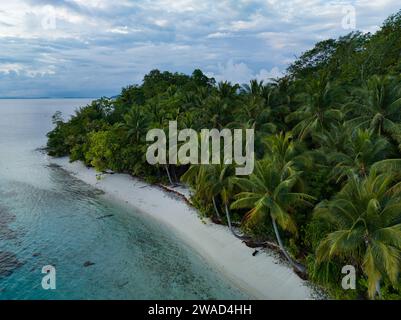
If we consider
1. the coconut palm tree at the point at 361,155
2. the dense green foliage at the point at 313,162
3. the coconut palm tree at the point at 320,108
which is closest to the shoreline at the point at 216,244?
the dense green foliage at the point at 313,162

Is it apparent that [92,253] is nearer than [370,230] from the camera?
No

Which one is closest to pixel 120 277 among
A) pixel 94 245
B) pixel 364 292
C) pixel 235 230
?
pixel 94 245

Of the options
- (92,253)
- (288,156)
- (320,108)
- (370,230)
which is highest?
(320,108)

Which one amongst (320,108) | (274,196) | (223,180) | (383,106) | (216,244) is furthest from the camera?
(320,108)

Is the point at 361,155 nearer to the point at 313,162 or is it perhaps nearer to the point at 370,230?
the point at 313,162

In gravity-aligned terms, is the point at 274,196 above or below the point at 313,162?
below

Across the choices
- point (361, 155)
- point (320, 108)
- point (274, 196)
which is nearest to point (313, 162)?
point (361, 155)

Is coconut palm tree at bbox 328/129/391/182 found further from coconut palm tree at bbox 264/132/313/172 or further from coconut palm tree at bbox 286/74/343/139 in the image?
coconut palm tree at bbox 286/74/343/139

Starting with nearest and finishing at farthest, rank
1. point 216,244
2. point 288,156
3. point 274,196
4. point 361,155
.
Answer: point 274,196, point 361,155, point 288,156, point 216,244
